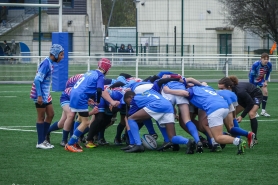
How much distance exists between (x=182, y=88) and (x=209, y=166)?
2.15 meters

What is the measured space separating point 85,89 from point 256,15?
24276mm

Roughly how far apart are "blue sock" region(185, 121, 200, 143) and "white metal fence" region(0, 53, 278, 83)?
1777cm

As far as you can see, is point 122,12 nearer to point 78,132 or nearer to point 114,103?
point 114,103

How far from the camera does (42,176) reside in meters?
8.12

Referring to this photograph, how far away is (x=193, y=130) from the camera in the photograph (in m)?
10.3

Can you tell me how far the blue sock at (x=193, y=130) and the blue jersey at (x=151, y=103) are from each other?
1.17 feet

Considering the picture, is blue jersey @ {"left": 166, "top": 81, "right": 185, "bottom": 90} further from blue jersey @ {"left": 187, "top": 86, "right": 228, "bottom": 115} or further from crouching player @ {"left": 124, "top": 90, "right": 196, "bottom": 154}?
crouching player @ {"left": 124, "top": 90, "right": 196, "bottom": 154}

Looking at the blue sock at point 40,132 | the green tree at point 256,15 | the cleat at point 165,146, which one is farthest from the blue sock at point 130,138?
the green tree at point 256,15

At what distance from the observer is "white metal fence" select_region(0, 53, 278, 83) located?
94.4ft

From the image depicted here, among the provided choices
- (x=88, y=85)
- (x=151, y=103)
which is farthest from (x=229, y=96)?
(x=88, y=85)

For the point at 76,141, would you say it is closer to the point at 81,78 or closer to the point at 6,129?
the point at 81,78

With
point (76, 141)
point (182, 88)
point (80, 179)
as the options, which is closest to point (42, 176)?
point (80, 179)

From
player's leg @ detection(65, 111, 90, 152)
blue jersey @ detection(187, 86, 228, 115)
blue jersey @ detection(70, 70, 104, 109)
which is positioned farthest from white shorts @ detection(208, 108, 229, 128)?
player's leg @ detection(65, 111, 90, 152)

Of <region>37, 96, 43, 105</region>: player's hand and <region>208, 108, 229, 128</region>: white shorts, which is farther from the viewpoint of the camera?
<region>37, 96, 43, 105</region>: player's hand
